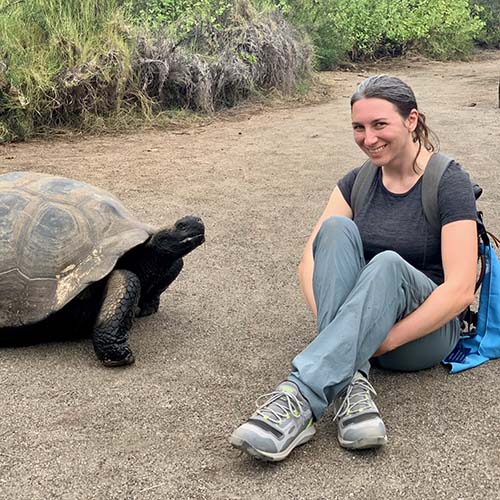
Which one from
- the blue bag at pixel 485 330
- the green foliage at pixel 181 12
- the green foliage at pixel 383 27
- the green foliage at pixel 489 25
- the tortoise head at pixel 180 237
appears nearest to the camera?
the blue bag at pixel 485 330

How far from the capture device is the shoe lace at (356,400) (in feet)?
8.21

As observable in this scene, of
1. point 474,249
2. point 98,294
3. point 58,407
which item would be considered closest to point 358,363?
point 474,249

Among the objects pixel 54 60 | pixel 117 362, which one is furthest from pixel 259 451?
pixel 54 60

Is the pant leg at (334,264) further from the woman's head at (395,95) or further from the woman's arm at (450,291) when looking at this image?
the woman's head at (395,95)

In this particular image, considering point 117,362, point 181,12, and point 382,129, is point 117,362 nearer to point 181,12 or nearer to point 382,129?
point 382,129

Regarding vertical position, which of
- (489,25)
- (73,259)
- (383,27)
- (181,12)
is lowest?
(489,25)

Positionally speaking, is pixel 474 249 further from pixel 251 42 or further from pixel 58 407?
pixel 251 42

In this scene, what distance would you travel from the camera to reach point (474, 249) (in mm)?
2676

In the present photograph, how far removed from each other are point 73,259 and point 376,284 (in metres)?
1.37

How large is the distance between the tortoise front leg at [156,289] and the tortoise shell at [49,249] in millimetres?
275

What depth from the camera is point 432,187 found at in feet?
9.09

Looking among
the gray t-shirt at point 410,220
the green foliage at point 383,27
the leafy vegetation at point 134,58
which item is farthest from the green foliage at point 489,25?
the gray t-shirt at point 410,220

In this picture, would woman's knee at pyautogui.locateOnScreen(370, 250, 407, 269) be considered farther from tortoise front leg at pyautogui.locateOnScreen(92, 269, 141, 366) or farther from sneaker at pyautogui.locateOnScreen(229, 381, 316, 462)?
tortoise front leg at pyautogui.locateOnScreen(92, 269, 141, 366)

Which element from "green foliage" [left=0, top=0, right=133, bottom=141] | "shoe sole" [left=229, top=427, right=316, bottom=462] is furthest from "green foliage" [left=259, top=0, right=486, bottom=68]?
"shoe sole" [left=229, top=427, right=316, bottom=462]
